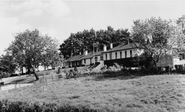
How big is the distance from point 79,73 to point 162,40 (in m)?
15.2

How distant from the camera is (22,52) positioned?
144 ft

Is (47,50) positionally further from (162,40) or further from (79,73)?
(162,40)

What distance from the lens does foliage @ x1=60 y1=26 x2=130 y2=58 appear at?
91875 mm

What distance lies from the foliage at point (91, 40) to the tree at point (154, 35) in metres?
55.5

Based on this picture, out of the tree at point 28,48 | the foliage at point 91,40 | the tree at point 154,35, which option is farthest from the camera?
the foliage at point 91,40

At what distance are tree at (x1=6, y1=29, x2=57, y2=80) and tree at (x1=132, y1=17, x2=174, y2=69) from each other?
2090cm

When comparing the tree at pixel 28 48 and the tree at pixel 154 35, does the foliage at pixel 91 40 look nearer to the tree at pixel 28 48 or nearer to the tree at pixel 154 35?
the tree at pixel 28 48

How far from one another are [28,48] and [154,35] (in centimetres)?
2626

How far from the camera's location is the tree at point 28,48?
43688 mm

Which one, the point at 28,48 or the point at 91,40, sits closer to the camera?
the point at 28,48

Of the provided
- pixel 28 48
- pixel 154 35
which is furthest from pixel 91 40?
pixel 154 35

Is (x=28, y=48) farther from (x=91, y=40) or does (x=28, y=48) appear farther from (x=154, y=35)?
(x=91, y=40)

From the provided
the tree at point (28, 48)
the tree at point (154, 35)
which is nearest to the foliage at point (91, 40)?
the tree at point (28, 48)

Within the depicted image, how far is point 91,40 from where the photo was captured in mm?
97062
